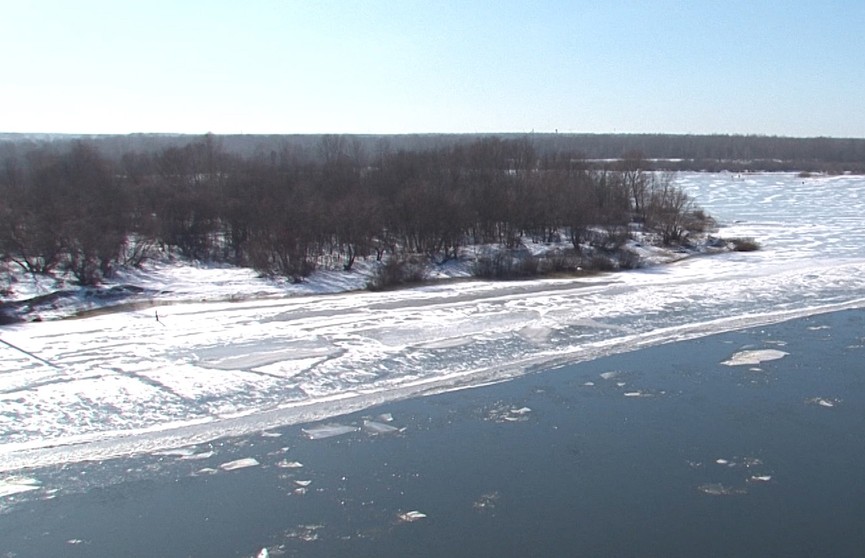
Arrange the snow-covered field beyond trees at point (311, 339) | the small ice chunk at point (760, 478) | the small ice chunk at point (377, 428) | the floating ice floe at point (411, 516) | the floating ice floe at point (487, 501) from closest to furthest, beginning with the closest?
the floating ice floe at point (411, 516) < the floating ice floe at point (487, 501) < the small ice chunk at point (760, 478) < the small ice chunk at point (377, 428) < the snow-covered field beyond trees at point (311, 339)

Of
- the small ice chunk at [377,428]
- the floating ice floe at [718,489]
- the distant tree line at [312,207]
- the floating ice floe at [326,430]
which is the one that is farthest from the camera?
the distant tree line at [312,207]

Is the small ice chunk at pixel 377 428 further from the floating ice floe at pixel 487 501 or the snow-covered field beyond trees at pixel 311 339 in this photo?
the floating ice floe at pixel 487 501

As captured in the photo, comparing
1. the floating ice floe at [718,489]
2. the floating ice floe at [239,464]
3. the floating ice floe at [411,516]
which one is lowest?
the floating ice floe at [239,464]

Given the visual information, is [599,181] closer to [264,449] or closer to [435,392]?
[435,392]

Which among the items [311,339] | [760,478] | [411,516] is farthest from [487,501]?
[311,339]

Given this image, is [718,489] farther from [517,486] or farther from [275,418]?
[275,418]

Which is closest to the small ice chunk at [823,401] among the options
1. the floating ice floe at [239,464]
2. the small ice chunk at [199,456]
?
the floating ice floe at [239,464]
